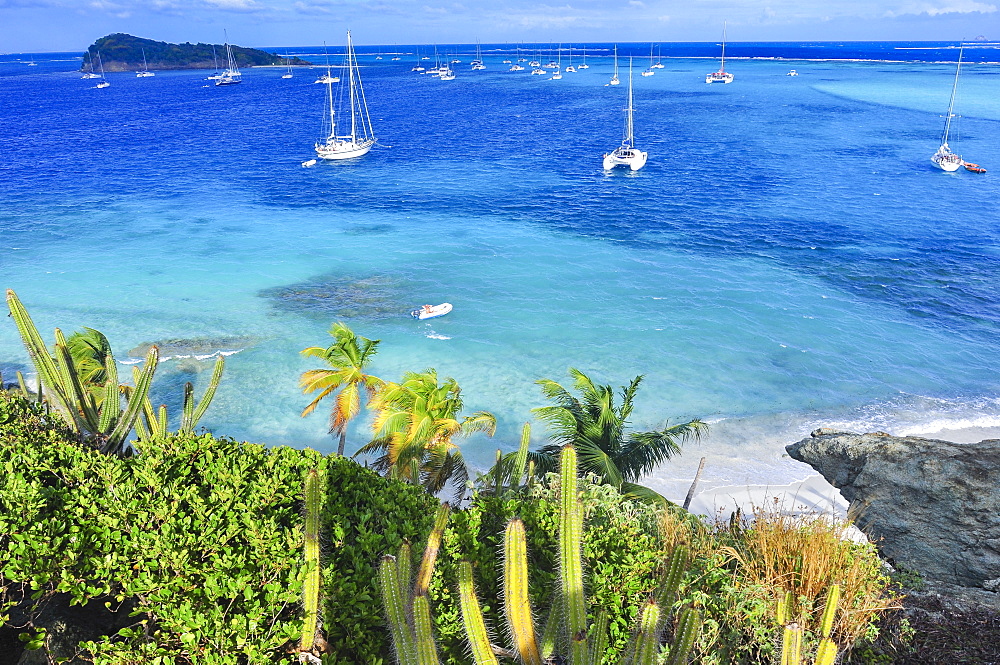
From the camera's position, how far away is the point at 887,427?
65.6ft

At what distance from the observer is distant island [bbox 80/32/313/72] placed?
171 m

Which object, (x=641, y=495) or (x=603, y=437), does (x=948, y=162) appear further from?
(x=641, y=495)

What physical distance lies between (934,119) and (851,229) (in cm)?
5022

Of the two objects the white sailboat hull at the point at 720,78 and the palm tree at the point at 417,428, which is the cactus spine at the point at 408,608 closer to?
the palm tree at the point at 417,428

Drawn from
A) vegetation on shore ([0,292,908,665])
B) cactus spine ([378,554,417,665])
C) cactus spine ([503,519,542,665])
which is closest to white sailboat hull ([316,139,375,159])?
vegetation on shore ([0,292,908,665])

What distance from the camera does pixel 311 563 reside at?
6.94 metres

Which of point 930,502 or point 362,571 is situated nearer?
point 362,571

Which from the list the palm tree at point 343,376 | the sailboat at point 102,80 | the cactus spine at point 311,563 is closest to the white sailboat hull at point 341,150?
the palm tree at point 343,376

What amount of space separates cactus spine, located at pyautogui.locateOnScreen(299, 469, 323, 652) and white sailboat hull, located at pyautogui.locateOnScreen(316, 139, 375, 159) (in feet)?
174

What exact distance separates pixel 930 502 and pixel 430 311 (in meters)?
18.2

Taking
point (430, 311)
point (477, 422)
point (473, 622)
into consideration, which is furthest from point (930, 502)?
point (430, 311)

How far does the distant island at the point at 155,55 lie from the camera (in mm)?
171000

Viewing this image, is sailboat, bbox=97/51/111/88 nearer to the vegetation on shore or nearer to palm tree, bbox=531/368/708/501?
palm tree, bbox=531/368/708/501

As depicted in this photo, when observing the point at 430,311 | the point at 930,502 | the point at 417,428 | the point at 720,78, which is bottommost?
the point at 430,311
